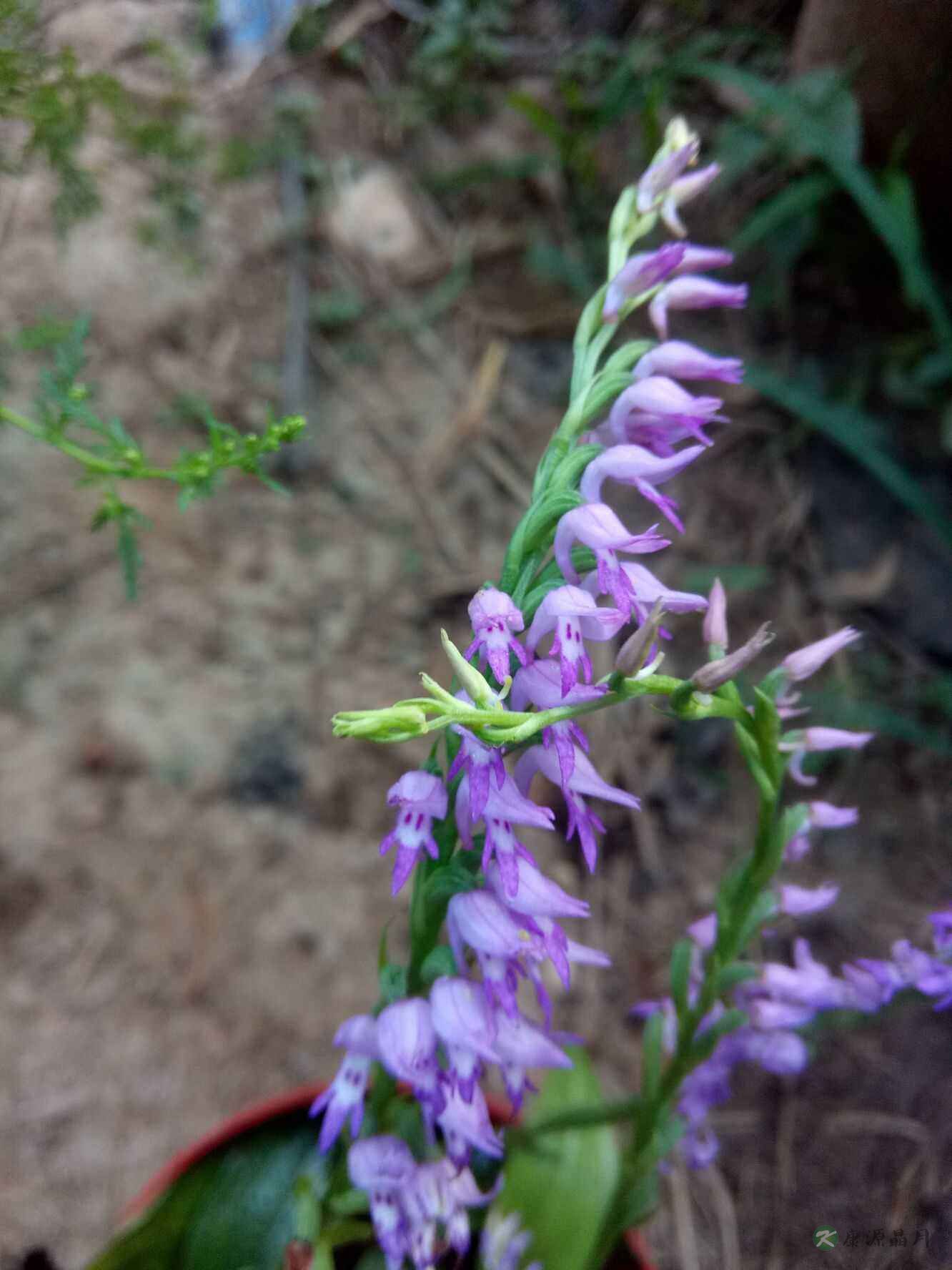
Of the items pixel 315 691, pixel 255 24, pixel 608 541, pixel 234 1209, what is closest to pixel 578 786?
pixel 608 541

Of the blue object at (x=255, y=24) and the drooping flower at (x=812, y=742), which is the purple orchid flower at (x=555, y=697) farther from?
the blue object at (x=255, y=24)

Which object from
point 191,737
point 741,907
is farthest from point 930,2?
point 191,737

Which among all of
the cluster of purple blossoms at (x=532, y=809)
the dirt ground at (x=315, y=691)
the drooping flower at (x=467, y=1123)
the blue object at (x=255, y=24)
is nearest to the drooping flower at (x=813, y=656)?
the cluster of purple blossoms at (x=532, y=809)

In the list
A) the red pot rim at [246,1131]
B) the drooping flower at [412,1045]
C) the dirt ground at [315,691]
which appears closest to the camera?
the drooping flower at [412,1045]

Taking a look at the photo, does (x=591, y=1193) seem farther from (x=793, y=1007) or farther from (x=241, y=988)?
(x=241, y=988)

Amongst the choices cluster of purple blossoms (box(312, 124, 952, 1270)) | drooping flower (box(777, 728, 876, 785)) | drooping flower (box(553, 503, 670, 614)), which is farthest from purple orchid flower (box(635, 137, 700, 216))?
drooping flower (box(777, 728, 876, 785))

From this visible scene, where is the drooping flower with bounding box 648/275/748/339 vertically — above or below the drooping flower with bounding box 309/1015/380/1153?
above

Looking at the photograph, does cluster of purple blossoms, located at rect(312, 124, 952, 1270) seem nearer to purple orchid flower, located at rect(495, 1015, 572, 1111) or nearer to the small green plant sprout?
purple orchid flower, located at rect(495, 1015, 572, 1111)
